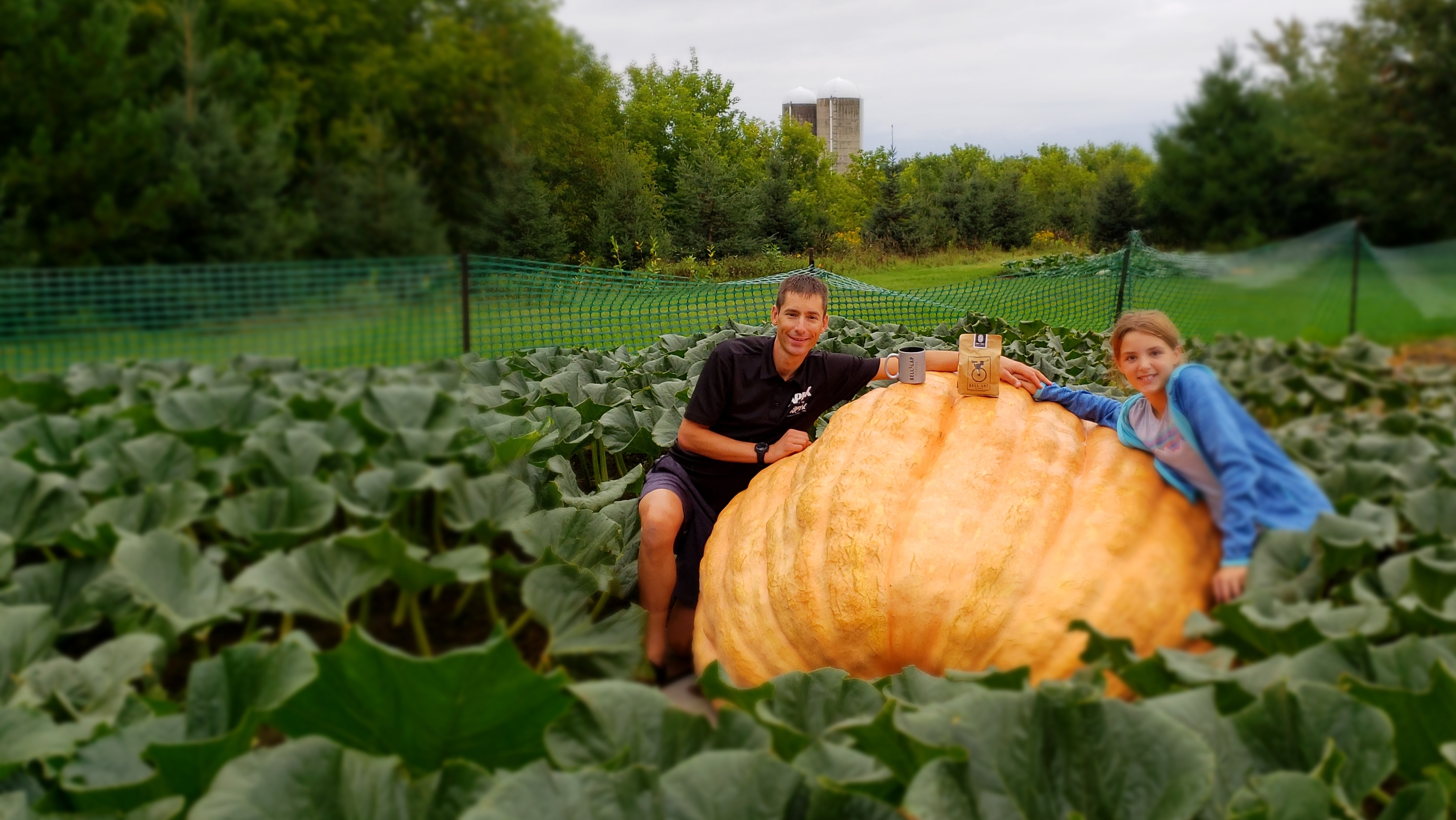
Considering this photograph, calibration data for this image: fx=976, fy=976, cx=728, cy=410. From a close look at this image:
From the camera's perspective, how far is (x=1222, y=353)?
103 cm

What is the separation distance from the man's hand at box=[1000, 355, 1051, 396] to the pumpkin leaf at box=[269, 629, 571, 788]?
3.37ft

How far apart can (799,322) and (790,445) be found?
0.96 feet

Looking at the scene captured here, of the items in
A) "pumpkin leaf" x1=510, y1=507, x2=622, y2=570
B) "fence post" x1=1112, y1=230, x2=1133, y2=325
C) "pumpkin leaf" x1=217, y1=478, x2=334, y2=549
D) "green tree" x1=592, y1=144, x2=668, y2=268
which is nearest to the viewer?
"fence post" x1=1112, y1=230, x2=1133, y2=325

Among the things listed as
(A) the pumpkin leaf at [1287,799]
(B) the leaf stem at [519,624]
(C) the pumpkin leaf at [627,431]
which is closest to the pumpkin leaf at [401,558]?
(B) the leaf stem at [519,624]

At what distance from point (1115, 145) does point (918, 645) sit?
758mm

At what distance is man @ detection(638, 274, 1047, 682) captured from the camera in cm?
241

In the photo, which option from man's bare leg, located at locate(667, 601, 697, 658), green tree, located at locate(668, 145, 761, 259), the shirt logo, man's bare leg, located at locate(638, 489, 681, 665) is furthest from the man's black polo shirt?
green tree, located at locate(668, 145, 761, 259)

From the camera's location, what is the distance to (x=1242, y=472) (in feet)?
3.03

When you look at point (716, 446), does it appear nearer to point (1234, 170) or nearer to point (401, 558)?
point (401, 558)

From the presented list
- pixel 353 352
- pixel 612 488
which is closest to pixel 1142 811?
pixel 353 352

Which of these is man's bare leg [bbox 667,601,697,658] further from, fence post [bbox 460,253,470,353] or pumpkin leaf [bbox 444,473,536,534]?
fence post [bbox 460,253,470,353]

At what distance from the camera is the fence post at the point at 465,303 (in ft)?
4.18

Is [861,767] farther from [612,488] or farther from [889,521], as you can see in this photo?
[612,488]

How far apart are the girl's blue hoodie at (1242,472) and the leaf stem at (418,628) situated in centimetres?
134
